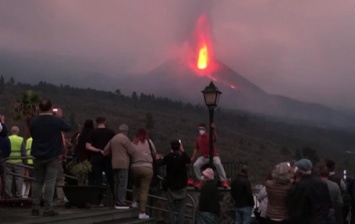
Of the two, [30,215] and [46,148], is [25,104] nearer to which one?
[30,215]

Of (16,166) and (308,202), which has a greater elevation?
(16,166)

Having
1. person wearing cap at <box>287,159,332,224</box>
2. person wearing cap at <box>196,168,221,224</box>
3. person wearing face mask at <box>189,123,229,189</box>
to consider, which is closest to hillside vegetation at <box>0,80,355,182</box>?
person wearing face mask at <box>189,123,229,189</box>

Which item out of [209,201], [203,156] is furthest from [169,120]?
[209,201]

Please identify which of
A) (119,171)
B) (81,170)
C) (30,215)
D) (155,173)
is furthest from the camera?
(155,173)

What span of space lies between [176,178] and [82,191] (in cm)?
231

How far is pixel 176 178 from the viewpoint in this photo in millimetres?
15289

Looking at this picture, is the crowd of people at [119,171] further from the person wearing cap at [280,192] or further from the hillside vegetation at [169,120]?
the hillside vegetation at [169,120]

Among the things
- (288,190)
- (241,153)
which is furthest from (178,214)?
(241,153)

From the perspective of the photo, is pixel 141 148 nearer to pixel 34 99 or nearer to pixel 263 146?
pixel 34 99

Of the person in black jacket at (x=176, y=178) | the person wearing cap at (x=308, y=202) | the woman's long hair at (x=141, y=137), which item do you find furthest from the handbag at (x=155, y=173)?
the person wearing cap at (x=308, y=202)

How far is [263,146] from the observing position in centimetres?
10131

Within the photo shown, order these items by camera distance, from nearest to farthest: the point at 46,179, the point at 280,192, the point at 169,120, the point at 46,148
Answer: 1. the point at 280,192
2. the point at 46,148
3. the point at 46,179
4. the point at 169,120

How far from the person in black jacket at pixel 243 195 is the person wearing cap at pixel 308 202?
191 inches

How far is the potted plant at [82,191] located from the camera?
13977 millimetres
